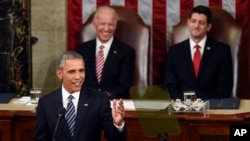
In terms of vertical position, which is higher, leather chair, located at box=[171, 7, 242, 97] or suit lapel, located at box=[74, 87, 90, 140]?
leather chair, located at box=[171, 7, 242, 97]

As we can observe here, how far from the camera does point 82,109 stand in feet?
15.6

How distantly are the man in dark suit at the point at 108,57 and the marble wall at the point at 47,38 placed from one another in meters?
0.80

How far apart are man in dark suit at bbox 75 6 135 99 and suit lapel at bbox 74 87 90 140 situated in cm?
197

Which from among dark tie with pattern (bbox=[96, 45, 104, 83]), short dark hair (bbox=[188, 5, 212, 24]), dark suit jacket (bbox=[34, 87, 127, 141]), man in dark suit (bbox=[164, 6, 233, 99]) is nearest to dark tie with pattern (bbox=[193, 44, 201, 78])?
man in dark suit (bbox=[164, 6, 233, 99])

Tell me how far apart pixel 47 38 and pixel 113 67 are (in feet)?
3.75

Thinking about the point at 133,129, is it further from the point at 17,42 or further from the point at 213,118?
the point at 17,42

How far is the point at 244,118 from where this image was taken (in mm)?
5430

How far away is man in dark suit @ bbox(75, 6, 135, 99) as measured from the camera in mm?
6828

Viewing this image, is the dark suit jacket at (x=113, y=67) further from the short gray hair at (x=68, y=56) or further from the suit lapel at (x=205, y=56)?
the short gray hair at (x=68, y=56)

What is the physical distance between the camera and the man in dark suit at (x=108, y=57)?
22.4 ft

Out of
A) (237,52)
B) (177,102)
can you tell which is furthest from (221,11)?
(177,102)

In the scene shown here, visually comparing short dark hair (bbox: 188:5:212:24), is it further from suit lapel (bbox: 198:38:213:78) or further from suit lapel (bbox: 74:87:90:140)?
suit lapel (bbox: 74:87:90:140)

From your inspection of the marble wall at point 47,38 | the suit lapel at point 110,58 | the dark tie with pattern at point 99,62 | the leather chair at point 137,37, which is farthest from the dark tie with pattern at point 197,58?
the marble wall at point 47,38

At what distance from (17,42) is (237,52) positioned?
2.28 m
